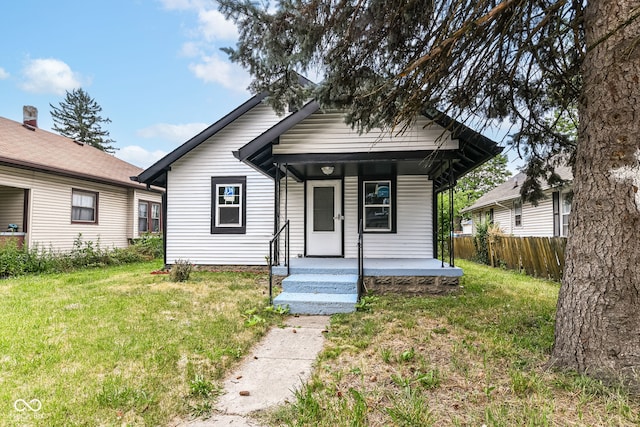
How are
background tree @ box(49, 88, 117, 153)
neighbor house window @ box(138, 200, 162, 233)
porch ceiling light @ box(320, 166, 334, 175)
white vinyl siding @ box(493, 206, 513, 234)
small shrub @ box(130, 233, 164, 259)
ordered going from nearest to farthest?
porch ceiling light @ box(320, 166, 334, 175) → small shrub @ box(130, 233, 164, 259) → neighbor house window @ box(138, 200, 162, 233) → white vinyl siding @ box(493, 206, 513, 234) → background tree @ box(49, 88, 117, 153)

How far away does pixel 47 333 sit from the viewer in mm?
4012

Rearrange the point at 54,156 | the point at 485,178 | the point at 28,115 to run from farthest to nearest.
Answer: the point at 485,178, the point at 28,115, the point at 54,156

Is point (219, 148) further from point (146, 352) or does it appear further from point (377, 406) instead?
point (377, 406)

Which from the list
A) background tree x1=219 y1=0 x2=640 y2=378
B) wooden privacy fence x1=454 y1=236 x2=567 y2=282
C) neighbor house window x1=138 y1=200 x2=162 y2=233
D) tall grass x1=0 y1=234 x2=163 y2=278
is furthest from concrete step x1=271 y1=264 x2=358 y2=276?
neighbor house window x1=138 y1=200 x2=162 y2=233

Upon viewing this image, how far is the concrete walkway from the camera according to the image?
244 cm

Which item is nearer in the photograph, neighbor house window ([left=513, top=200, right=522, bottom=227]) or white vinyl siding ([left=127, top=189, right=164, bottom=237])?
white vinyl siding ([left=127, top=189, right=164, bottom=237])

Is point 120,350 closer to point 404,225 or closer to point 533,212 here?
point 404,225

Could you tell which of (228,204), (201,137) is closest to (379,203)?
(228,204)

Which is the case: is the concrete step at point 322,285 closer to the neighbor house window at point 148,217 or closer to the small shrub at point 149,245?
the small shrub at point 149,245

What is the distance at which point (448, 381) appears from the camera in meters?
2.71

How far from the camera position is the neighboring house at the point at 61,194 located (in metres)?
10.1

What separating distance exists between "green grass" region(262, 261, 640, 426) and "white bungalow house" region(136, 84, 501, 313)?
1.41 m

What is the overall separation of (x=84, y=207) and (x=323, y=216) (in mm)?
9103

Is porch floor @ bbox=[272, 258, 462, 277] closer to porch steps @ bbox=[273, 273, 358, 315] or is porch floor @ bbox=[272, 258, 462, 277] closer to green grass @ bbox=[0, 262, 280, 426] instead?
porch steps @ bbox=[273, 273, 358, 315]
